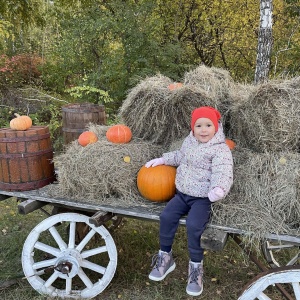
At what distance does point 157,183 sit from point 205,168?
16.9 inches

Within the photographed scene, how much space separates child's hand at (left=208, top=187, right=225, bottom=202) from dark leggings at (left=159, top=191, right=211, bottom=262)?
0.13 metres

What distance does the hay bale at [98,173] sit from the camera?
3.19 m

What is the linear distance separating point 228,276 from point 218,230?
5.07ft

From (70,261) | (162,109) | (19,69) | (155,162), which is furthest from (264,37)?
(19,69)

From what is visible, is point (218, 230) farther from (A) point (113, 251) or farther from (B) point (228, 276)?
(B) point (228, 276)

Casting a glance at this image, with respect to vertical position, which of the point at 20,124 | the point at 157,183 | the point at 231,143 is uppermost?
the point at 20,124

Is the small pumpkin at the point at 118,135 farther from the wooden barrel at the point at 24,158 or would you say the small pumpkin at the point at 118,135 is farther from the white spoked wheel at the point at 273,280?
the white spoked wheel at the point at 273,280

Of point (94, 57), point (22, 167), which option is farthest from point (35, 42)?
point (22, 167)

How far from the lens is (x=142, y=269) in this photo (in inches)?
159

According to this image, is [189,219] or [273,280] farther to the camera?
[189,219]

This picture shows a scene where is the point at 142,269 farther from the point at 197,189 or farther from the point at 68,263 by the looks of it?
the point at 197,189

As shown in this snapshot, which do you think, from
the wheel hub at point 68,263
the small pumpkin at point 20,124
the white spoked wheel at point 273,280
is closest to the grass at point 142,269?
the wheel hub at point 68,263

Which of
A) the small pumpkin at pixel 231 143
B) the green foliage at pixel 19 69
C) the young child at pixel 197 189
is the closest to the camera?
the young child at pixel 197 189

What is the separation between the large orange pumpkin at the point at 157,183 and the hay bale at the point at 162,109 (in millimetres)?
537
